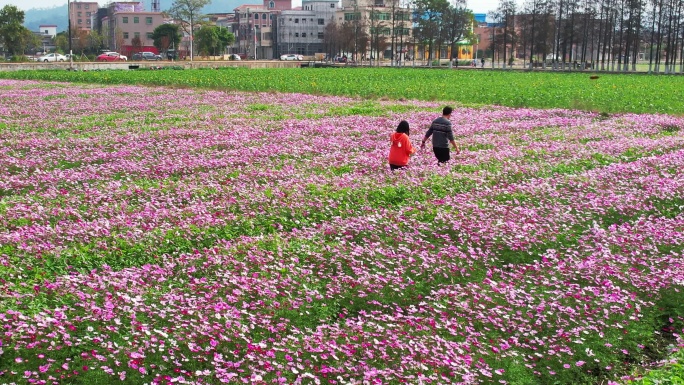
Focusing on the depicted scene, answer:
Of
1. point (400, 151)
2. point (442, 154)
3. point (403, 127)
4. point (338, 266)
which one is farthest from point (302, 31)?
point (338, 266)

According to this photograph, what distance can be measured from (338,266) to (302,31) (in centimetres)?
18414

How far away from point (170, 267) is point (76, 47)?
160140 mm

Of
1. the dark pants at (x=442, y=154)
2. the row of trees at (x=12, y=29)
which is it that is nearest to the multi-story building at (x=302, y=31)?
the row of trees at (x=12, y=29)

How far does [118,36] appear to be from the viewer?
15988 centimetres

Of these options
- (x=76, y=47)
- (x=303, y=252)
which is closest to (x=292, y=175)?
(x=303, y=252)

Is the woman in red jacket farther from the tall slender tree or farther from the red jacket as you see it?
the tall slender tree

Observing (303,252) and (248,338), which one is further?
(303,252)

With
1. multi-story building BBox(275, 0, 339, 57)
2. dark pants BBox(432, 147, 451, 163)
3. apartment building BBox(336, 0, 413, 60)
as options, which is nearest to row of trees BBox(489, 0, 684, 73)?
apartment building BBox(336, 0, 413, 60)

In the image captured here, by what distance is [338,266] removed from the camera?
1004 centimetres

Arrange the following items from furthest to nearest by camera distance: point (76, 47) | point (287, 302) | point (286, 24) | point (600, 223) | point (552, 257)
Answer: point (286, 24)
point (76, 47)
point (600, 223)
point (552, 257)
point (287, 302)

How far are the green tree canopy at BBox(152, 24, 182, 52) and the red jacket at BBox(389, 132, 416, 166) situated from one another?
13189 centimetres

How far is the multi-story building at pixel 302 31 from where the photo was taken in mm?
187625

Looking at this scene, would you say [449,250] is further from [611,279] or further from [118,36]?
[118,36]

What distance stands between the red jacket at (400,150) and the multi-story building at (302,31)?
17554cm
